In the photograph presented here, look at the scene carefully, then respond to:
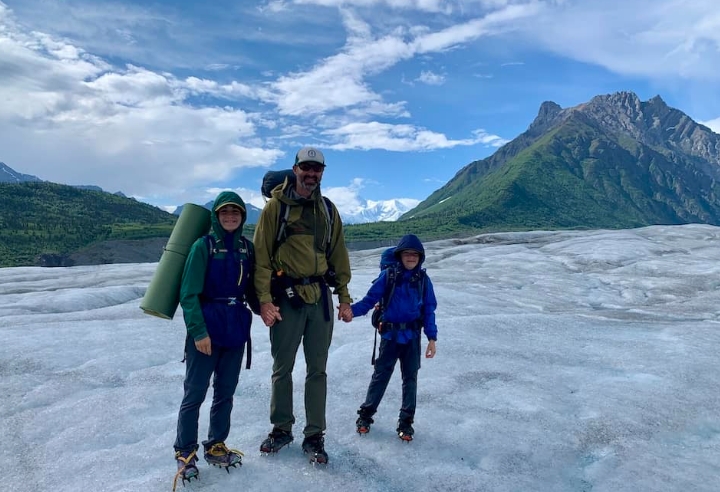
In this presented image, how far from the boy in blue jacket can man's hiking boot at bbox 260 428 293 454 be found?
4.42 ft

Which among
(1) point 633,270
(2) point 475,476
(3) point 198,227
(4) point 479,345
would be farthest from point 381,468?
(1) point 633,270

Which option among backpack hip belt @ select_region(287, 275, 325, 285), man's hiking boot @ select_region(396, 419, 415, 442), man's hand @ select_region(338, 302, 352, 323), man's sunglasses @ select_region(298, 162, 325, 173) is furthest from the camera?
man's hiking boot @ select_region(396, 419, 415, 442)

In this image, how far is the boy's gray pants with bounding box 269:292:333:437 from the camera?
7.16 meters

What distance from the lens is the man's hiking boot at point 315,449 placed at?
6.92 metres

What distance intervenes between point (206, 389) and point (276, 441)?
137 cm

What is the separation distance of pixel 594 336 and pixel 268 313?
12.7 m

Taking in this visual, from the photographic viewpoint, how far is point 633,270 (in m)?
35.3

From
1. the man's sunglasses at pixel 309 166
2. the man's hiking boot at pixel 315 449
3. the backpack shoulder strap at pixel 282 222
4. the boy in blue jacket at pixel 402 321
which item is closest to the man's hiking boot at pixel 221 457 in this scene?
the man's hiking boot at pixel 315 449

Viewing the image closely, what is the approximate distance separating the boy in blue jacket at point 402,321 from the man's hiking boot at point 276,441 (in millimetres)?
1349

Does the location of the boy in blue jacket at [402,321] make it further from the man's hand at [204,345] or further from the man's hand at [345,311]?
the man's hand at [204,345]

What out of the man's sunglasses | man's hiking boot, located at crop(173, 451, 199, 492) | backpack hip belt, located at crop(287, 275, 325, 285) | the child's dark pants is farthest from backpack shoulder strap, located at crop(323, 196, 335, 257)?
man's hiking boot, located at crop(173, 451, 199, 492)

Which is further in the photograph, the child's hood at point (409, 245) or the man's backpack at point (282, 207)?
the child's hood at point (409, 245)

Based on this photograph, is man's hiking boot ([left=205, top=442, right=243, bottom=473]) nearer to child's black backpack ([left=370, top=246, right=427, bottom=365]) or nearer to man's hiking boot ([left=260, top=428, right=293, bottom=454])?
man's hiking boot ([left=260, top=428, right=293, bottom=454])

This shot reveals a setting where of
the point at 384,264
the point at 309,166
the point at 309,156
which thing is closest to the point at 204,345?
the point at 309,166
